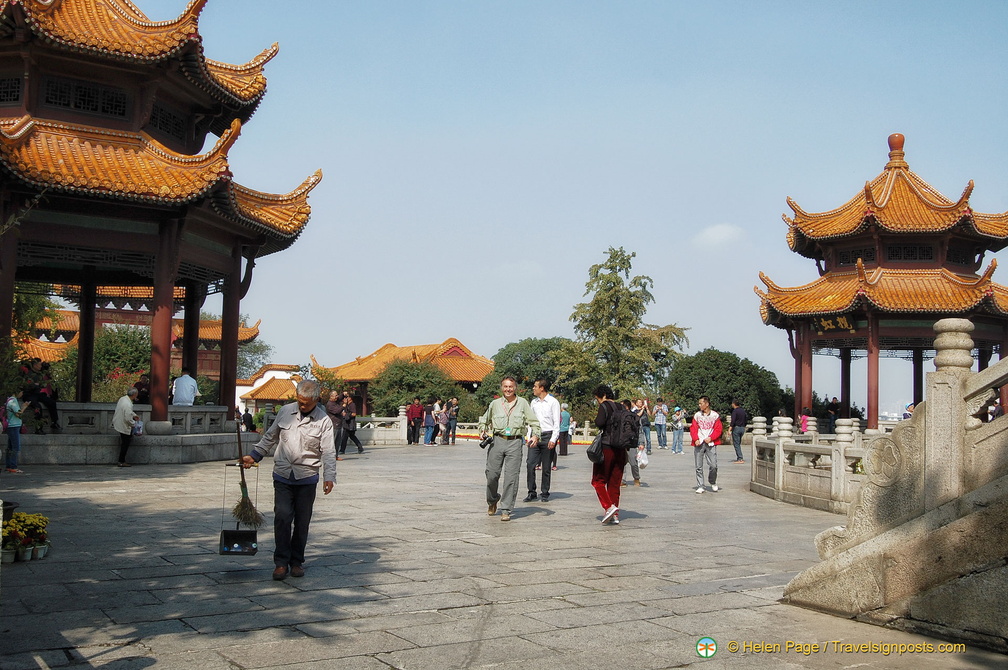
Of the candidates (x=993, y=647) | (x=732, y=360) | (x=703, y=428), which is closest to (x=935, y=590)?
(x=993, y=647)

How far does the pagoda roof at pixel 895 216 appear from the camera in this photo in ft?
95.4

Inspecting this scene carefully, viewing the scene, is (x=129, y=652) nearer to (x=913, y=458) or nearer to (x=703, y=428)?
(x=913, y=458)

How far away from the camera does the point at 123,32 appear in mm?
17672

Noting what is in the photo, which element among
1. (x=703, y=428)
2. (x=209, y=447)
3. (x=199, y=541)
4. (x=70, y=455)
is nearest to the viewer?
(x=199, y=541)

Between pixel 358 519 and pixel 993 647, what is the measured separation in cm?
670

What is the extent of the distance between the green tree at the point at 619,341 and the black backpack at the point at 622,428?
35.7 meters

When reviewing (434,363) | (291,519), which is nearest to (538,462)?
(291,519)

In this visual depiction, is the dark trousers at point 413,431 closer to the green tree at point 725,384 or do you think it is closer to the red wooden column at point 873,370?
the red wooden column at point 873,370

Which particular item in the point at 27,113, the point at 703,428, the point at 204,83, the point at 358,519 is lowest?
the point at 358,519

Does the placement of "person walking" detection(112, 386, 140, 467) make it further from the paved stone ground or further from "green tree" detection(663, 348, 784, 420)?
"green tree" detection(663, 348, 784, 420)

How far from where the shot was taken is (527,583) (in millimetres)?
6742

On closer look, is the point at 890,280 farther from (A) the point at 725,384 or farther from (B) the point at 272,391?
(B) the point at 272,391

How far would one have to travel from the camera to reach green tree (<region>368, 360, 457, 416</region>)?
48.0 metres

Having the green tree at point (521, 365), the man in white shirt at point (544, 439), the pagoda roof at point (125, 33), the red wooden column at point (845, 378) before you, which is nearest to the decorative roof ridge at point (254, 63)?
the pagoda roof at point (125, 33)
